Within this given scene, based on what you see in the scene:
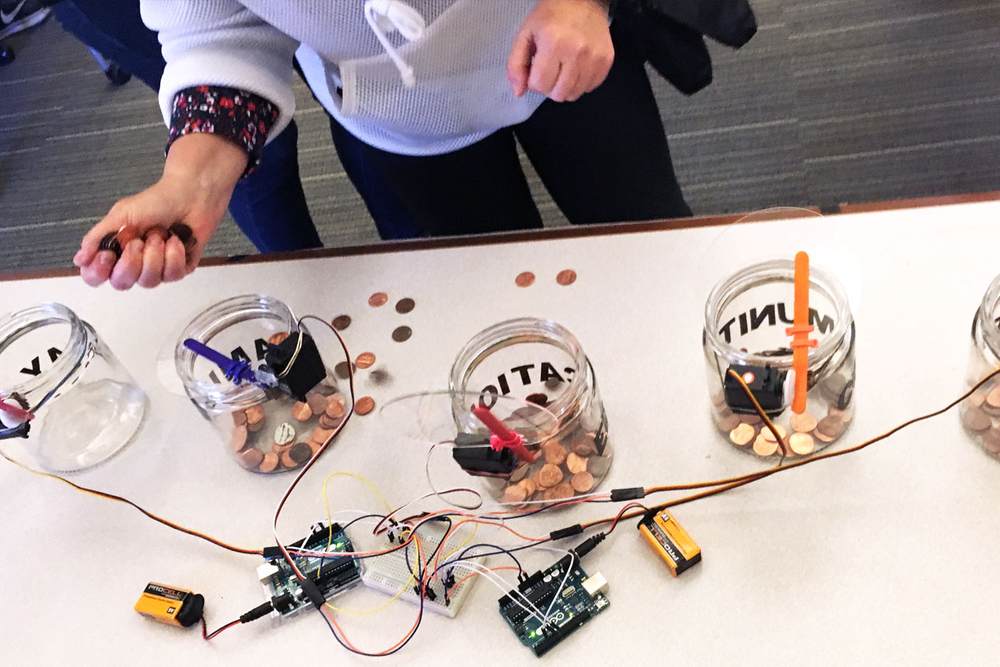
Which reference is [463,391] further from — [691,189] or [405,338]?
[691,189]

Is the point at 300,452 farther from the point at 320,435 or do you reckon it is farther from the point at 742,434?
the point at 742,434

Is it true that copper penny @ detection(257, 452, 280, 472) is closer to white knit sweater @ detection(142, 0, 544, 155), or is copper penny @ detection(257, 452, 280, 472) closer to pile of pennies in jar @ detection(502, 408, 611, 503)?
pile of pennies in jar @ detection(502, 408, 611, 503)

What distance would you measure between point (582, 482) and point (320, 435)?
0.26 m

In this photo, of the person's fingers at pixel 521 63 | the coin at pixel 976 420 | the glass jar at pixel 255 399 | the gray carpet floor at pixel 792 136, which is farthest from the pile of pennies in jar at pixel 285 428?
the gray carpet floor at pixel 792 136

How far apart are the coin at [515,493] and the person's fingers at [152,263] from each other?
1.23 ft

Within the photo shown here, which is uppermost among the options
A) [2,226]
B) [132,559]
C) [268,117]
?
[268,117]

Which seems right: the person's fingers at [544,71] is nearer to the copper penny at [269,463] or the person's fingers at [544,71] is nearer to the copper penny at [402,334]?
the copper penny at [402,334]

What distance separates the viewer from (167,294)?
98 centimetres

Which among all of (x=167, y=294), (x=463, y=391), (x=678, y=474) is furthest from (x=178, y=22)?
(x=678, y=474)

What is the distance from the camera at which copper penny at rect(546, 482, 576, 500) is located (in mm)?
714

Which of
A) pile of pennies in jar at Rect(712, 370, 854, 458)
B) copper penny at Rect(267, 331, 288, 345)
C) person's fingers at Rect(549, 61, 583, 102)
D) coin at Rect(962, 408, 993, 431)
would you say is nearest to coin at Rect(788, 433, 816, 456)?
pile of pennies in jar at Rect(712, 370, 854, 458)

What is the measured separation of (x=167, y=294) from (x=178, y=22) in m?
0.30

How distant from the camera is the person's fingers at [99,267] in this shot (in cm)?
76

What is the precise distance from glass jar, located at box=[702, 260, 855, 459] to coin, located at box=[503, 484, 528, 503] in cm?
18
